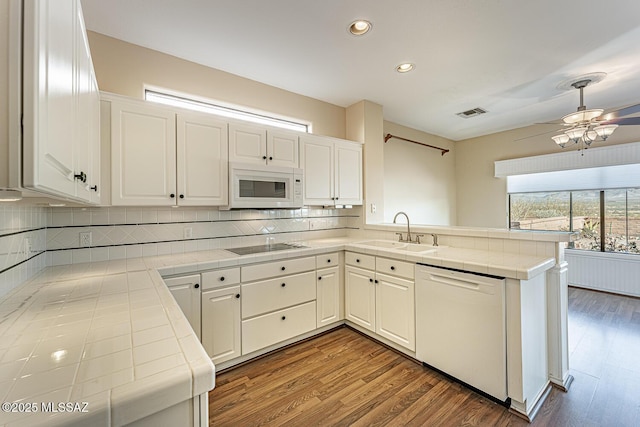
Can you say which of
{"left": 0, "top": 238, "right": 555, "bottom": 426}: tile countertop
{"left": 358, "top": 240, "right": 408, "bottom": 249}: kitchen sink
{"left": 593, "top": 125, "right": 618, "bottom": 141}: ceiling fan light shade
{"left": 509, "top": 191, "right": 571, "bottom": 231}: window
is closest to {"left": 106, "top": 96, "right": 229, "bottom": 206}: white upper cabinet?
{"left": 0, "top": 238, "right": 555, "bottom": 426}: tile countertop

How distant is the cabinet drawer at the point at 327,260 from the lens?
2760 mm

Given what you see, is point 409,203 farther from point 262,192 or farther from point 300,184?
point 262,192

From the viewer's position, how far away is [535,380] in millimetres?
1826

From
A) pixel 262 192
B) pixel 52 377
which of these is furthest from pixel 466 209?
pixel 52 377

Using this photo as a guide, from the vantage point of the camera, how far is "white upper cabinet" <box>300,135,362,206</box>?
119 inches

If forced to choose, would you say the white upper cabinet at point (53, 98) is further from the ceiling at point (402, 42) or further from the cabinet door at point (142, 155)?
the ceiling at point (402, 42)

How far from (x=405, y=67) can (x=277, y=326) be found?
284 cm

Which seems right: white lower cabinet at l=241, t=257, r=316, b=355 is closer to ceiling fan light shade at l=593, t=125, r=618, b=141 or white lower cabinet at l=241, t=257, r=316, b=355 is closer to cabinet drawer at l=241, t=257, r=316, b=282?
cabinet drawer at l=241, t=257, r=316, b=282

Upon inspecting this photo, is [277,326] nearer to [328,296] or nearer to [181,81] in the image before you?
[328,296]

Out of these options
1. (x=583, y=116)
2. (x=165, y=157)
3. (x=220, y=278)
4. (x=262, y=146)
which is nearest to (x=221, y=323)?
(x=220, y=278)

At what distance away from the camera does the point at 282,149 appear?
279 centimetres

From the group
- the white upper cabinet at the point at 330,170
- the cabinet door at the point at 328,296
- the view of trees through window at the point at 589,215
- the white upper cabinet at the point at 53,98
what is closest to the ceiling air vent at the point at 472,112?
the white upper cabinet at the point at 330,170

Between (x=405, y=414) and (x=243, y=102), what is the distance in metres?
3.09

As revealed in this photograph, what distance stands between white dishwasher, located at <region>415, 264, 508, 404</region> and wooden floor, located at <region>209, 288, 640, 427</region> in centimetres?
14
